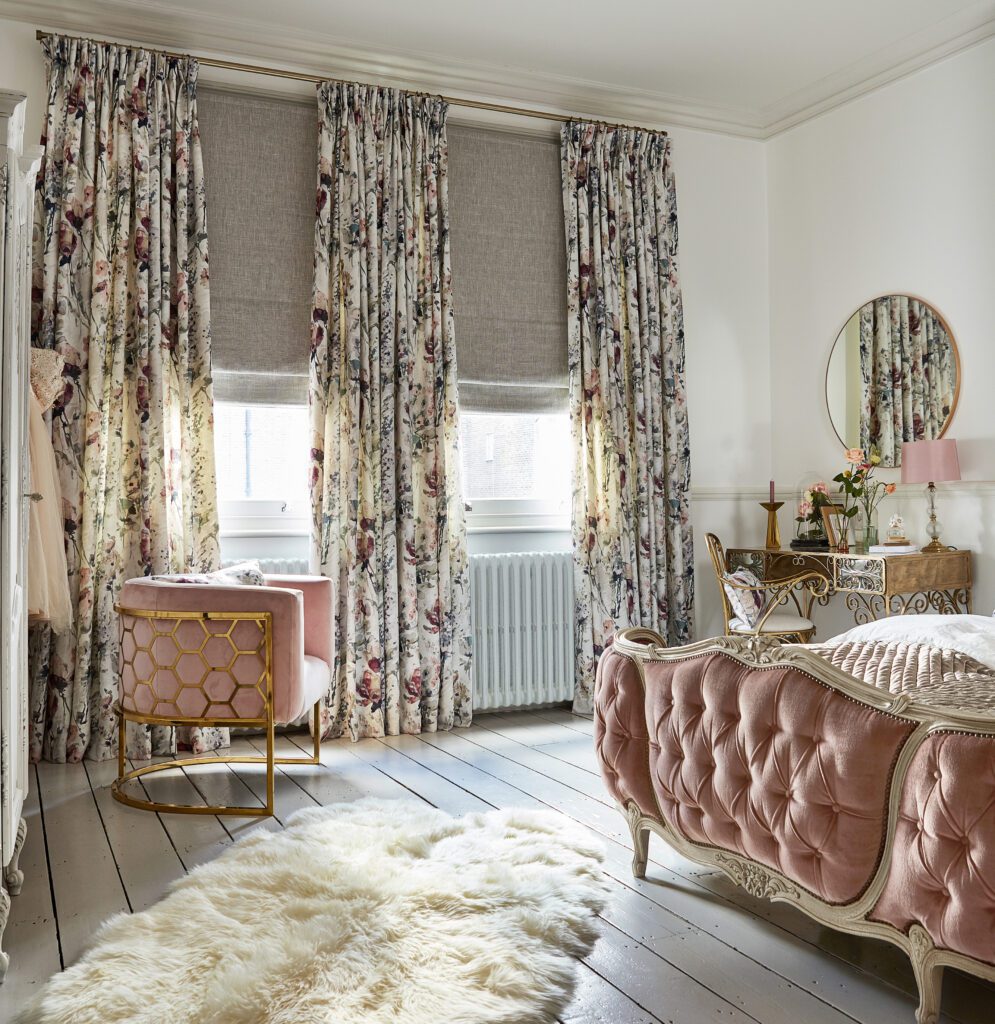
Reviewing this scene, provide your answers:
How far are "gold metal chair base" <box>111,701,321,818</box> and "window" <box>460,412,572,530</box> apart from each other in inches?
54.2

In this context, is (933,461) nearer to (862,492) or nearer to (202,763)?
(862,492)

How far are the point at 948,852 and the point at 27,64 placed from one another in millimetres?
4079

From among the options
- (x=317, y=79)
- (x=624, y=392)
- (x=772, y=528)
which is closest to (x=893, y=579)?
(x=772, y=528)

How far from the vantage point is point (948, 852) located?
5.54 ft

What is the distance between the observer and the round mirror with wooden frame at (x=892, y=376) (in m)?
4.38

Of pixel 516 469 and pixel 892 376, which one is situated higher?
pixel 892 376

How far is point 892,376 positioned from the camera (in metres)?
4.62

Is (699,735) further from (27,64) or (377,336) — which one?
(27,64)

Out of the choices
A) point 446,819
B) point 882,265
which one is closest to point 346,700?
point 446,819

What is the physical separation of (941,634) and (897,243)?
2.62m

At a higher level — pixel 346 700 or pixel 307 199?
pixel 307 199

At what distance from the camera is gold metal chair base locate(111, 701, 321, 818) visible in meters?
3.19

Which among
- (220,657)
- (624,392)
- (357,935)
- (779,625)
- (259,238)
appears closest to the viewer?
(357,935)

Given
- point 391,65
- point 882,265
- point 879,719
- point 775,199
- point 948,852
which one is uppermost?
point 391,65
